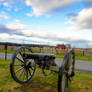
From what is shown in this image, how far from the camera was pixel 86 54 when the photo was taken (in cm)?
1995

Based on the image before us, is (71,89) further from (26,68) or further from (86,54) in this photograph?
(86,54)

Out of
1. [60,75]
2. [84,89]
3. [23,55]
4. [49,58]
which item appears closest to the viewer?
[60,75]

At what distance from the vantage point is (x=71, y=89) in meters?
4.06

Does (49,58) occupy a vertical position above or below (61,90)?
above

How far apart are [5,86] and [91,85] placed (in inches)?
132

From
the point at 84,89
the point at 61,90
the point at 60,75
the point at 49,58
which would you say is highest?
the point at 49,58

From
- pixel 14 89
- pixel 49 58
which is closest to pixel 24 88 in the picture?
pixel 14 89

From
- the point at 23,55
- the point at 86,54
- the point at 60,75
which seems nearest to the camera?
the point at 60,75

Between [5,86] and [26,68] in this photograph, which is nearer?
[5,86]

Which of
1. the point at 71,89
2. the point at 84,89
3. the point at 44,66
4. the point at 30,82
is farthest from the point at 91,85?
the point at 30,82

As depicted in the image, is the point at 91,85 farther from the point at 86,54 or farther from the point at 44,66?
the point at 86,54

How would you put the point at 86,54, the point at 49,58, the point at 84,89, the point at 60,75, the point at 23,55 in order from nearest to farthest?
the point at 60,75, the point at 49,58, the point at 84,89, the point at 23,55, the point at 86,54

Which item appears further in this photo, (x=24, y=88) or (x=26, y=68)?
(x=26, y=68)

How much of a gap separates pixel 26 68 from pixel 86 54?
56.9ft
